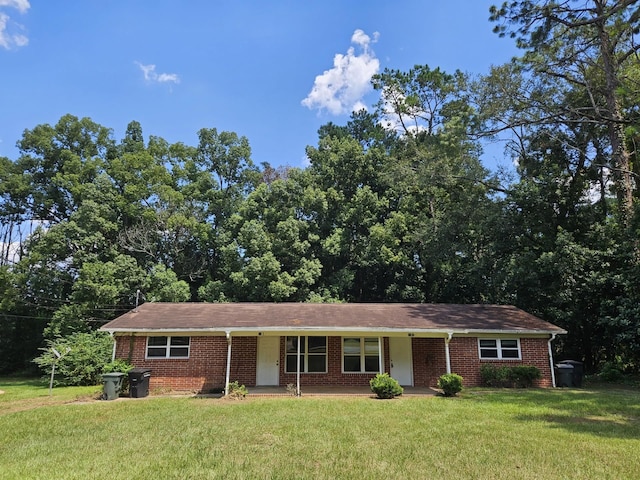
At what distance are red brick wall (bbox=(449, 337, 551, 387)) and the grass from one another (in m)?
3.34

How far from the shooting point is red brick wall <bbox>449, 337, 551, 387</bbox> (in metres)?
15.8

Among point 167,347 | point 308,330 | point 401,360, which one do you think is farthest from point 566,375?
point 167,347

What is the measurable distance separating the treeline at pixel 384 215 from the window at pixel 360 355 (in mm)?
7952

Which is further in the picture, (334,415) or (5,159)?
(5,159)

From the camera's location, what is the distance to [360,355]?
1656 centimetres

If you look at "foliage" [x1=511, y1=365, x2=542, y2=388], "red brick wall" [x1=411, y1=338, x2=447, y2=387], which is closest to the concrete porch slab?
"red brick wall" [x1=411, y1=338, x2=447, y2=387]

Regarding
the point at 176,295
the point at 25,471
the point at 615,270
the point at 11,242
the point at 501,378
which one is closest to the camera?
the point at 25,471

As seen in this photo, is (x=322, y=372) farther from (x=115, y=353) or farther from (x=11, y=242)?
(x=11, y=242)

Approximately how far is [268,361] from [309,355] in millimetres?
1560

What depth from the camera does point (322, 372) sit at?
1641 centimetres

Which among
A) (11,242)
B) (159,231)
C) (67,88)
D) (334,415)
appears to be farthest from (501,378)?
(11,242)

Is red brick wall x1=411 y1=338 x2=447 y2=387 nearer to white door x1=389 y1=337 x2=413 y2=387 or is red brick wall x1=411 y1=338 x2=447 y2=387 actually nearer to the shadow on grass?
white door x1=389 y1=337 x2=413 y2=387

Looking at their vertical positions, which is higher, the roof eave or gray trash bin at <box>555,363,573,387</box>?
the roof eave

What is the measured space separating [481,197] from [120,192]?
22.2 m
